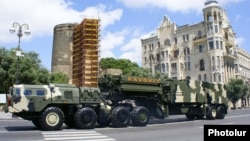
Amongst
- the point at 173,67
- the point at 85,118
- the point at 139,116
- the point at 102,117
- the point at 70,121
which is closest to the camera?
the point at 85,118

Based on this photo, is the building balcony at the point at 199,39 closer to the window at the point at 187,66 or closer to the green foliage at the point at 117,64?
the window at the point at 187,66

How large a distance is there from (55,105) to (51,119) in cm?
117

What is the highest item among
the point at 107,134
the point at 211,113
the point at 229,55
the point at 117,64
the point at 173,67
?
the point at 229,55

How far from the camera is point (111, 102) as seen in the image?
800 inches

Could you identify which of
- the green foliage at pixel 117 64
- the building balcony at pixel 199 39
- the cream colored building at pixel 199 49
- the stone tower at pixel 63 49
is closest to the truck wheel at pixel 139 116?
the green foliage at pixel 117 64

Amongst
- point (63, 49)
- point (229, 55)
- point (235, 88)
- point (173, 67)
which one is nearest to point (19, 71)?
point (63, 49)

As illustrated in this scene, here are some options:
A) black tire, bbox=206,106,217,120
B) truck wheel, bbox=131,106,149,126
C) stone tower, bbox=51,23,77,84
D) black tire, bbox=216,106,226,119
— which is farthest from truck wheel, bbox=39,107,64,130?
stone tower, bbox=51,23,77,84

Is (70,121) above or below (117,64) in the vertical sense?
below

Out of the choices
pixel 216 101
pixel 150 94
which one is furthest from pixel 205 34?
pixel 150 94

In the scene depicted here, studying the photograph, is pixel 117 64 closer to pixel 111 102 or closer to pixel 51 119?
pixel 111 102

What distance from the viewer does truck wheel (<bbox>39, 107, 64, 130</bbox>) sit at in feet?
55.2

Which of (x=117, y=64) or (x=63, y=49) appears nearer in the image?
(x=117, y=64)

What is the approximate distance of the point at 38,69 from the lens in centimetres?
5381

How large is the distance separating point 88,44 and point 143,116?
2137 inches
